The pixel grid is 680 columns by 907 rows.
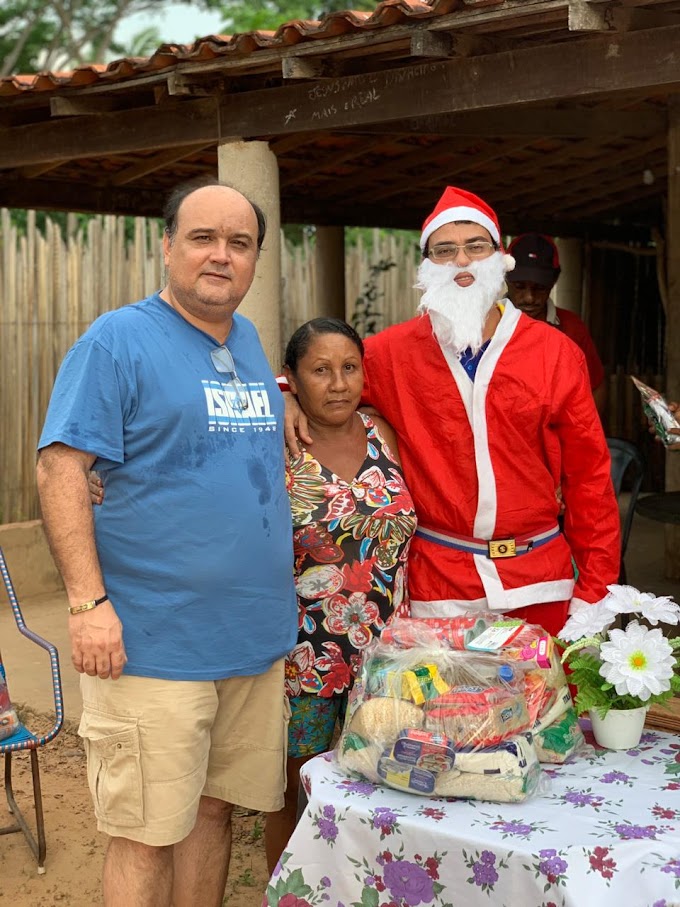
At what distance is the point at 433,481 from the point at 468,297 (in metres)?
0.50

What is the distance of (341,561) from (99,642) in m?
0.72

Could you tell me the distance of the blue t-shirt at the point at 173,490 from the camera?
241 cm

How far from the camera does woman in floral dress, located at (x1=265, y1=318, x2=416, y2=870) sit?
2.87m

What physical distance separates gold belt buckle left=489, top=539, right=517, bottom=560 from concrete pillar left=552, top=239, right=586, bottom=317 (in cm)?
887

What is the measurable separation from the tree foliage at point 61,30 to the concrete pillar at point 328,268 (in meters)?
13.9

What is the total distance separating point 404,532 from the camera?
9.51ft

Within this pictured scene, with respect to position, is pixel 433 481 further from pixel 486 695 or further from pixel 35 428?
pixel 35 428

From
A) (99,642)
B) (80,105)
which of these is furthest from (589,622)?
(80,105)

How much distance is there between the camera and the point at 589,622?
2.41 metres

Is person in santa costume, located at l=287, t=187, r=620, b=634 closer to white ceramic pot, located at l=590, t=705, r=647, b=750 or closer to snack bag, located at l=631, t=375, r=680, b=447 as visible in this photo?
white ceramic pot, located at l=590, t=705, r=647, b=750

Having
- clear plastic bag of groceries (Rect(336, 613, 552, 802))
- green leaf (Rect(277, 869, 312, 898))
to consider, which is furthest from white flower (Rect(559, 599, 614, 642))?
green leaf (Rect(277, 869, 312, 898))

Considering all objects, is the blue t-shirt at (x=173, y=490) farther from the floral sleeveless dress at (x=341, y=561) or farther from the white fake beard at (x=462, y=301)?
the white fake beard at (x=462, y=301)

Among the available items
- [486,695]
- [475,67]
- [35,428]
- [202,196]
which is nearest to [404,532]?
[486,695]

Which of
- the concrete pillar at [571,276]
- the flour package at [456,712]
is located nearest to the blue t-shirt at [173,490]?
the flour package at [456,712]
